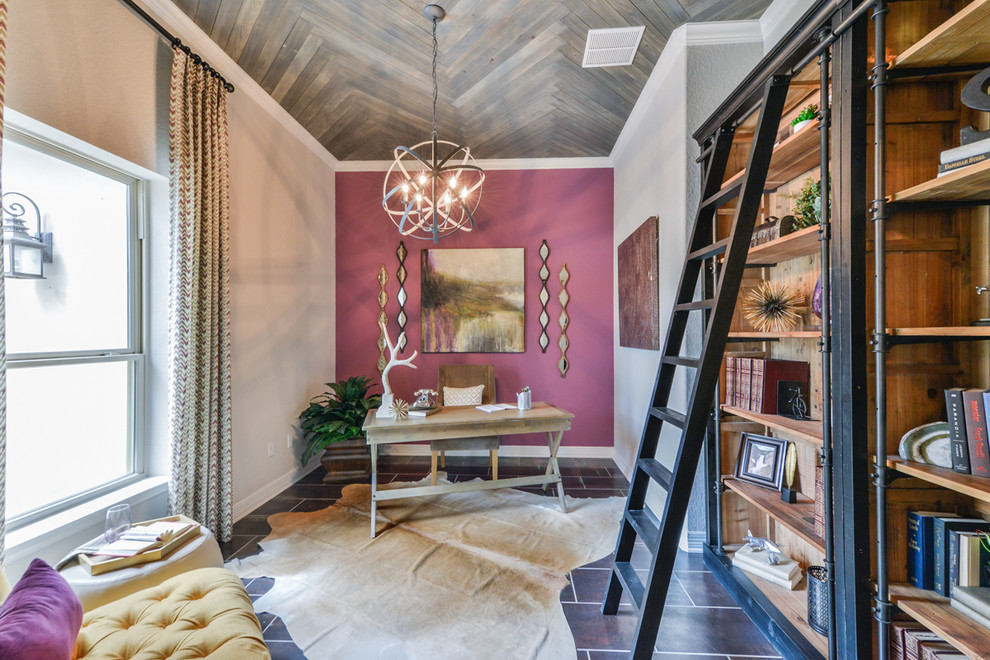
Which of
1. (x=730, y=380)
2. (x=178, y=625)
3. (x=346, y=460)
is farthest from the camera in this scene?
(x=346, y=460)

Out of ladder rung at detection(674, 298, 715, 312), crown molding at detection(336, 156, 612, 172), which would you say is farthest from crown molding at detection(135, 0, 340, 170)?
ladder rung at detection(674, 298, 715, 312)

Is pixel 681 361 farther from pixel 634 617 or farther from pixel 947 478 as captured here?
pixel 634 617

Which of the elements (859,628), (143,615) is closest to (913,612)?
(859,628)

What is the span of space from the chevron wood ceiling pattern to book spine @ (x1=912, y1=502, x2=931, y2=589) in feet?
8.25

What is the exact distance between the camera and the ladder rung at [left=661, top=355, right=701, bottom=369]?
1712mm

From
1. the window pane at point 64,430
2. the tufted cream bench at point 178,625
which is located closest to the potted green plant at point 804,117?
the tufted cream bench at point 178,625

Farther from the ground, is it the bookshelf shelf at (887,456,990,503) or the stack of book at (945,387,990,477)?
the stack of book at (945,387,990,477)

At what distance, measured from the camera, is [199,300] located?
251 centimetres

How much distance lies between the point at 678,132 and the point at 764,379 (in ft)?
5.17

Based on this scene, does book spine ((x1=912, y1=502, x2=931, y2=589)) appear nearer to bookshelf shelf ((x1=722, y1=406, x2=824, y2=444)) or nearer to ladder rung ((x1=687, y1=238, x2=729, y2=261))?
bookshelf shelf ((x1=722, y1=406, x2=824, y2=444))

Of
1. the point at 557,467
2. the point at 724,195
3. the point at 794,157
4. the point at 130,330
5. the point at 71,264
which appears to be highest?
the point at 794,157

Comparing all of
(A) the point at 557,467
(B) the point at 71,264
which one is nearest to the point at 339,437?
(A) the point at 557,467

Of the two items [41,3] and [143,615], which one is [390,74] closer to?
[41,3]

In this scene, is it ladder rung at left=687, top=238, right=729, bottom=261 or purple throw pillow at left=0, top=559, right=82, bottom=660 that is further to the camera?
ladder rung at left=687, top=238, right=729, bottom=261
